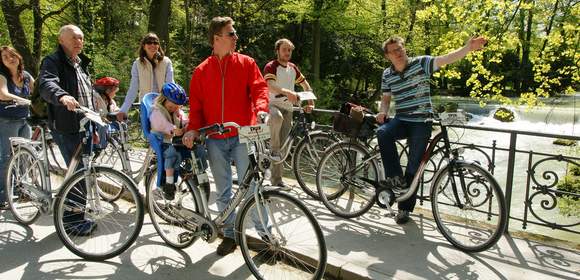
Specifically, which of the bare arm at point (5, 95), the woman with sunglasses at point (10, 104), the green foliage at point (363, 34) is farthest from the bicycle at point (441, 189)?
the green foliage at point (363, 34)

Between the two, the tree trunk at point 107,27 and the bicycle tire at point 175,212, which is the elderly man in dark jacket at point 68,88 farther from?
the tree trunk at point 107,27

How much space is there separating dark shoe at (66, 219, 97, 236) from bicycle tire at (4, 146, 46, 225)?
19.3 inches

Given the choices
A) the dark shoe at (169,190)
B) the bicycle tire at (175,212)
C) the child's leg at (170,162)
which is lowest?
the bicycle tire at (175,212)

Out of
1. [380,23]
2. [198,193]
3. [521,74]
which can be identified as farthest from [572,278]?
[521,74]

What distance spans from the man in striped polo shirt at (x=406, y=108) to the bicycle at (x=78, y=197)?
2.42m

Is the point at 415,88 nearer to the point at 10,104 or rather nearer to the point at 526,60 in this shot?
the point at 10,104

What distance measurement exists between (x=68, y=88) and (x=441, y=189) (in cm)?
364

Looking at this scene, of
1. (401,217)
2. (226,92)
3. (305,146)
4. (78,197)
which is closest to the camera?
(226,92)

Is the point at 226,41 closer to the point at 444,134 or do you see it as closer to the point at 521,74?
the point at 444,134

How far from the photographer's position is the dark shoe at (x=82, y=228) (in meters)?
4.44

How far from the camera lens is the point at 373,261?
12.9ft

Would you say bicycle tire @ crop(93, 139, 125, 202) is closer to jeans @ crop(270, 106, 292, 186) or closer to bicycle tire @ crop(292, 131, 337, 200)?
jeans @ crop(270, 106, 292, 186)

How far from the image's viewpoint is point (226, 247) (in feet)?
14.0

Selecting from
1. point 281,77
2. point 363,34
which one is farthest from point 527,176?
point 363,34
